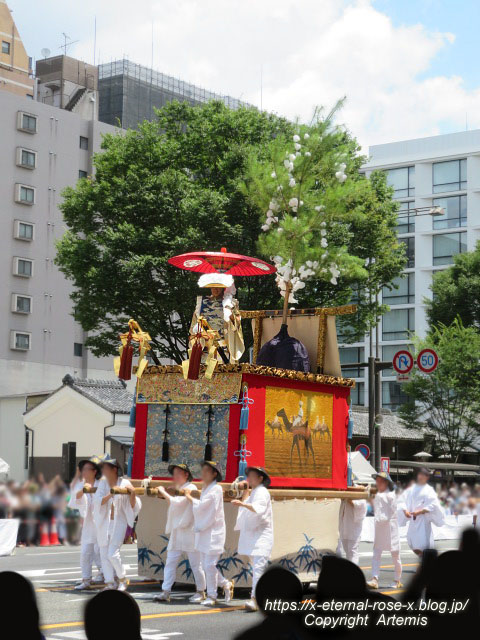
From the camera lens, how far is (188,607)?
12.3 metres

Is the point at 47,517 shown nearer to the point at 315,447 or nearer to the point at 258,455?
the point at 258,455

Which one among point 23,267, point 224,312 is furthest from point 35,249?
point 224,312

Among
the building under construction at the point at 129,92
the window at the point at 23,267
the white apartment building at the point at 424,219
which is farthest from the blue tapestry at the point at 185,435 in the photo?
the white apartment building at the point at 424,219

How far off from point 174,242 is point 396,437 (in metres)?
25.1

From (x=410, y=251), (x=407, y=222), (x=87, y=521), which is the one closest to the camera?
Answer: (x=87, y=521)

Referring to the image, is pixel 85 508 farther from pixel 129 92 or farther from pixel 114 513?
pixel 129 92

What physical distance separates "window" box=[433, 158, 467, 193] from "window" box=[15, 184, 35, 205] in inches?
1111

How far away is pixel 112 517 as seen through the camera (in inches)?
522

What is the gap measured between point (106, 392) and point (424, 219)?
111ft

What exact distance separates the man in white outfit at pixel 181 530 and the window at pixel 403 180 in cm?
5603

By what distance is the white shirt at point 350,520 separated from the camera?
1482 centimetres

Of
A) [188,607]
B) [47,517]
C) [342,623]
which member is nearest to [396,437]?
[188,607]

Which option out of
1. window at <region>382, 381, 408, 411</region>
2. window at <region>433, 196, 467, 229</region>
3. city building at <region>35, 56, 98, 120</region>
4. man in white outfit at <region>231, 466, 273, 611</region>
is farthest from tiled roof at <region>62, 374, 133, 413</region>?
window at <region>433, 196, 467, 229</region>

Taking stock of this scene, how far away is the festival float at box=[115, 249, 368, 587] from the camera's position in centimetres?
1357
